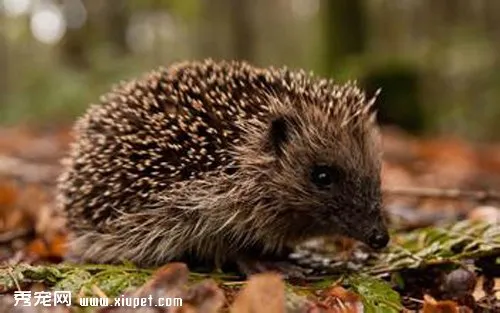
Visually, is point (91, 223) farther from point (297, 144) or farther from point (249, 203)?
point (297, 144)

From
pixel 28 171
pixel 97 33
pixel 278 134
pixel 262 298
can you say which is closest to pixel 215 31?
pixel 97 33

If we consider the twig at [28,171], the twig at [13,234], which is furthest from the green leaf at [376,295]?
the twig at [28,171]

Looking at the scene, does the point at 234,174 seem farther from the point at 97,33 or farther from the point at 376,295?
the point at 97,33

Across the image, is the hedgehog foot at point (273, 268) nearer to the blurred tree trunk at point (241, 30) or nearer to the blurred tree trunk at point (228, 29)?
the blurred tree trunk at point (228, 29)

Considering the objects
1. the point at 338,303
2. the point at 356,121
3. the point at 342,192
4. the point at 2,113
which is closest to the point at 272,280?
the point at 338,303

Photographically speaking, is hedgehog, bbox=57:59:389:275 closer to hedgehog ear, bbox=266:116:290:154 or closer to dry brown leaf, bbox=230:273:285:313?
hedgehog ear, bbox=266:116:290:154

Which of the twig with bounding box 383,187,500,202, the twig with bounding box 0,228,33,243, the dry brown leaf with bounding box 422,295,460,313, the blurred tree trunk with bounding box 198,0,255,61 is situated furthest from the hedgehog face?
the blurred tree trunk with bounding box 198,0,255,61
